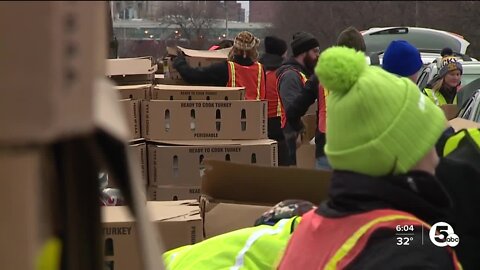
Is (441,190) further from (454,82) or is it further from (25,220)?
(454,82)

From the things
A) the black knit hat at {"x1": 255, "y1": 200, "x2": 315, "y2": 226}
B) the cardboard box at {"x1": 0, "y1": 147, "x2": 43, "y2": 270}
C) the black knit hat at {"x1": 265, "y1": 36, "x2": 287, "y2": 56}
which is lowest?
the black knit hat at {"x1": 265, "y1": 36, "x2": 287, "y2": 56}

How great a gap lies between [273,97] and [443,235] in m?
6.01

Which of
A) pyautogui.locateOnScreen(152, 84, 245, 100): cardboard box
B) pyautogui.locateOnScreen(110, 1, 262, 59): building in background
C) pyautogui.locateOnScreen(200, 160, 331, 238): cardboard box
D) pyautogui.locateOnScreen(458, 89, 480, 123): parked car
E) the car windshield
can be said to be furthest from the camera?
pyautogui.locateOnScreen(110, 1, 262, 59): building in background

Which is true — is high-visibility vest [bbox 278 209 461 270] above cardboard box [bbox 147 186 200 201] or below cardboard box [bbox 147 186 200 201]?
above

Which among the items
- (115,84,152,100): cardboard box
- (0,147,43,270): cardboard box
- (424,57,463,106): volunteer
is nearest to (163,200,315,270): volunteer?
(0,147,43,270): cardboard box

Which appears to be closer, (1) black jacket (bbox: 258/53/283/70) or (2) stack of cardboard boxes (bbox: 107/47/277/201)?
(2) stack of cardboard boxes (bbox: 107/47/277/201)

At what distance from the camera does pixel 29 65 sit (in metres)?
0.92

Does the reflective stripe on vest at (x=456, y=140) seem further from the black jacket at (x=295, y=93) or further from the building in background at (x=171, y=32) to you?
the building in background at (x=171, y=32)

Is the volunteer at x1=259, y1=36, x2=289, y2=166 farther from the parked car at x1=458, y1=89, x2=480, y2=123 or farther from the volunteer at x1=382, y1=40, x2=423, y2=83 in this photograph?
the volunteer at x1=382, y1=40, x2=423, y2=83

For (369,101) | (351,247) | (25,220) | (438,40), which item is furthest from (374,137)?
(438,40)

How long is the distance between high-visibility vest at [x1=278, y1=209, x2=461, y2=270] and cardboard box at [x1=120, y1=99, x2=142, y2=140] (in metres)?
3.87

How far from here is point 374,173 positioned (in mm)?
2141

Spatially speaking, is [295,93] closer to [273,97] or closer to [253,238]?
[273,97]

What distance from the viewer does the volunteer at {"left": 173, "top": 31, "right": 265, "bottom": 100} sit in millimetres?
7652
